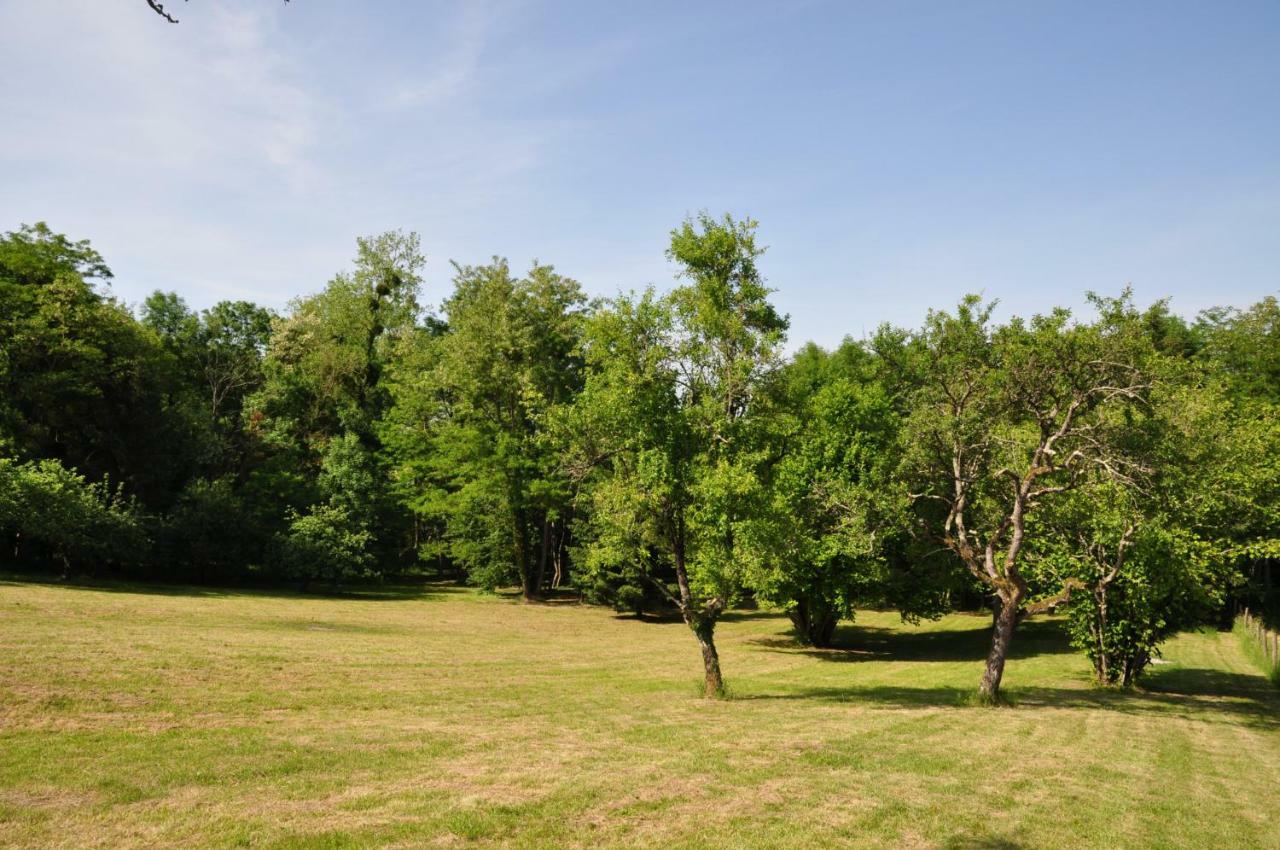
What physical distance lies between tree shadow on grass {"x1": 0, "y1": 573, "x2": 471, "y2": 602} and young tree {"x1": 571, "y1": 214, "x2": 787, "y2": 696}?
28.2 meters

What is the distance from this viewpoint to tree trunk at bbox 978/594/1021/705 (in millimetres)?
18562

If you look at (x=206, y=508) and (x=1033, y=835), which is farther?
(x=206, y=508)

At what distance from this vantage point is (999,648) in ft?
62.2

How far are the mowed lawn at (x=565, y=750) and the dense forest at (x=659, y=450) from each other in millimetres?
3184

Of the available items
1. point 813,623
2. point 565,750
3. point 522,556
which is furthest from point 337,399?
point 565,750

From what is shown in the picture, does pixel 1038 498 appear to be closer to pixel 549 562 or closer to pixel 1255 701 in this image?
pixel 1255 701

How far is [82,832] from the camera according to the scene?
27.1 ft

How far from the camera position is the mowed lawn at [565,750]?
909 cm

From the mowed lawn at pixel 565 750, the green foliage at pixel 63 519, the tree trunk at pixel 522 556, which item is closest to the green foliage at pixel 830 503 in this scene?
the mowed lawn at pixel 565 750

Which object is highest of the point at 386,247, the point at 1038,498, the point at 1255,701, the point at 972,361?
the point at 386,247

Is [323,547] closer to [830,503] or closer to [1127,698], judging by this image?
[830,503]

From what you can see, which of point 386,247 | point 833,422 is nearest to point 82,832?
point 833,422

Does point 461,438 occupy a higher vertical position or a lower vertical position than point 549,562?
higher

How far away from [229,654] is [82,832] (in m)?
13.3
